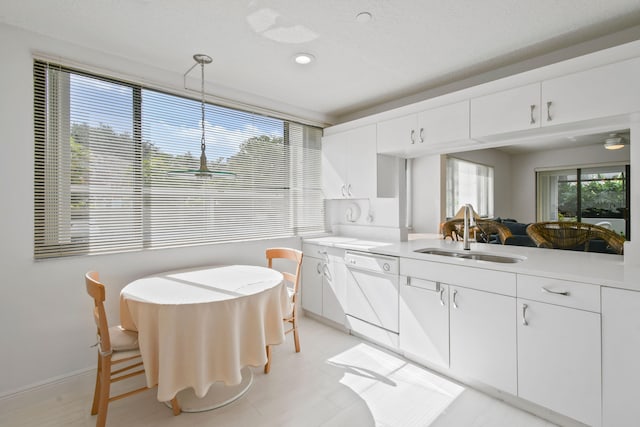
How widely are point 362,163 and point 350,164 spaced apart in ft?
0.60

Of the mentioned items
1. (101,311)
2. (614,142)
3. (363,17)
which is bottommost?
(101,311)

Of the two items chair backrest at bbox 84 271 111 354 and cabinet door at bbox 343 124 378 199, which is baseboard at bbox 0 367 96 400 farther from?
cabinet door at bbox 343 124 378 199

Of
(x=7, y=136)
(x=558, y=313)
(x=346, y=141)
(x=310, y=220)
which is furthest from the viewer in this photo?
(x=310, y=220)

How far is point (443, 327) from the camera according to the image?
2.27 metres

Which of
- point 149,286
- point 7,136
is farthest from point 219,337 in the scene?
point 7,136

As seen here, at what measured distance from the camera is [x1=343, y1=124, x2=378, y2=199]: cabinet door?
10.7ft

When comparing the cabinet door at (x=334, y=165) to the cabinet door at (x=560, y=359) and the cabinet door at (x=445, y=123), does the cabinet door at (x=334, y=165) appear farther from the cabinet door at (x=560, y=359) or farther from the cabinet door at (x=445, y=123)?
the cabinet door at (x=560, y=359)

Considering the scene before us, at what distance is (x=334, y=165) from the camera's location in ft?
12.2

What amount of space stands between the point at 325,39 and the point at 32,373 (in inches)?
120

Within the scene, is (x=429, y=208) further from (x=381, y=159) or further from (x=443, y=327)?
(x=443, y=327)

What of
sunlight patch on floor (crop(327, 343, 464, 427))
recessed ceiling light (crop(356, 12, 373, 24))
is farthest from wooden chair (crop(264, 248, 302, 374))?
recessed ceiling light (crop(356, 12, 373, 24))

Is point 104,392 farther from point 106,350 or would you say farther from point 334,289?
point 334,289

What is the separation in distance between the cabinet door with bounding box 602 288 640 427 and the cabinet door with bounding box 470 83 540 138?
1.21m

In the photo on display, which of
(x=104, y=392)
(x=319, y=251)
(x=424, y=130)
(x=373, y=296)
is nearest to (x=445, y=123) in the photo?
(x=424, y=130)
